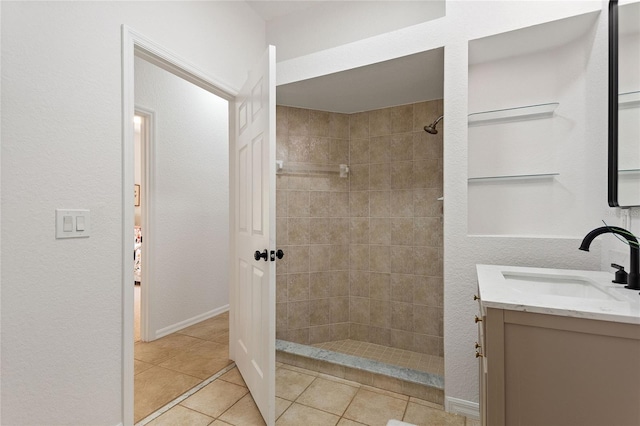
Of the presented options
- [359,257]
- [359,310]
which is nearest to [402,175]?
[359,257]

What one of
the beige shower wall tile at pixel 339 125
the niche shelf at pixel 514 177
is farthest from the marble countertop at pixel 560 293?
the beige shower wall tile at pixel 339 125

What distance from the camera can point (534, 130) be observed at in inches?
71.7

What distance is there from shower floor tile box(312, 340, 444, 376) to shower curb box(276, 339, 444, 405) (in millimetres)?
428

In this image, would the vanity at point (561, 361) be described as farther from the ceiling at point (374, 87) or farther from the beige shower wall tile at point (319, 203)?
the beige shower wall tile at point (319, 203)

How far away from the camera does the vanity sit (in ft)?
2.65

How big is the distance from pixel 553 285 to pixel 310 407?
4.70ft

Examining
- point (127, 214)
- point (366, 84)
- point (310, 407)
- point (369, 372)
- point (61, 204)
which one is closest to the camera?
point (61, 204)

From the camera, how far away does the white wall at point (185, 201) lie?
2.90 meters

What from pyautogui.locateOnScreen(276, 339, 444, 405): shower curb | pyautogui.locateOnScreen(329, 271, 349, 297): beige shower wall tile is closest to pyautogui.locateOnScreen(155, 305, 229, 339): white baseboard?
pyautogui.locateOnScreen(276, 339, 444, 405): shower curb

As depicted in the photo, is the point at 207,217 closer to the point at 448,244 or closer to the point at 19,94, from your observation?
the point at 19,94

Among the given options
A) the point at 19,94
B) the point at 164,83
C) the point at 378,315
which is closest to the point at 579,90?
the point at 378,315

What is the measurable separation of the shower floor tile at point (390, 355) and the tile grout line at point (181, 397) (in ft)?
3.05

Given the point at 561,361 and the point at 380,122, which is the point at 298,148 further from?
the point at 561,361

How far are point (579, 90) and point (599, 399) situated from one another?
62.6 inches
